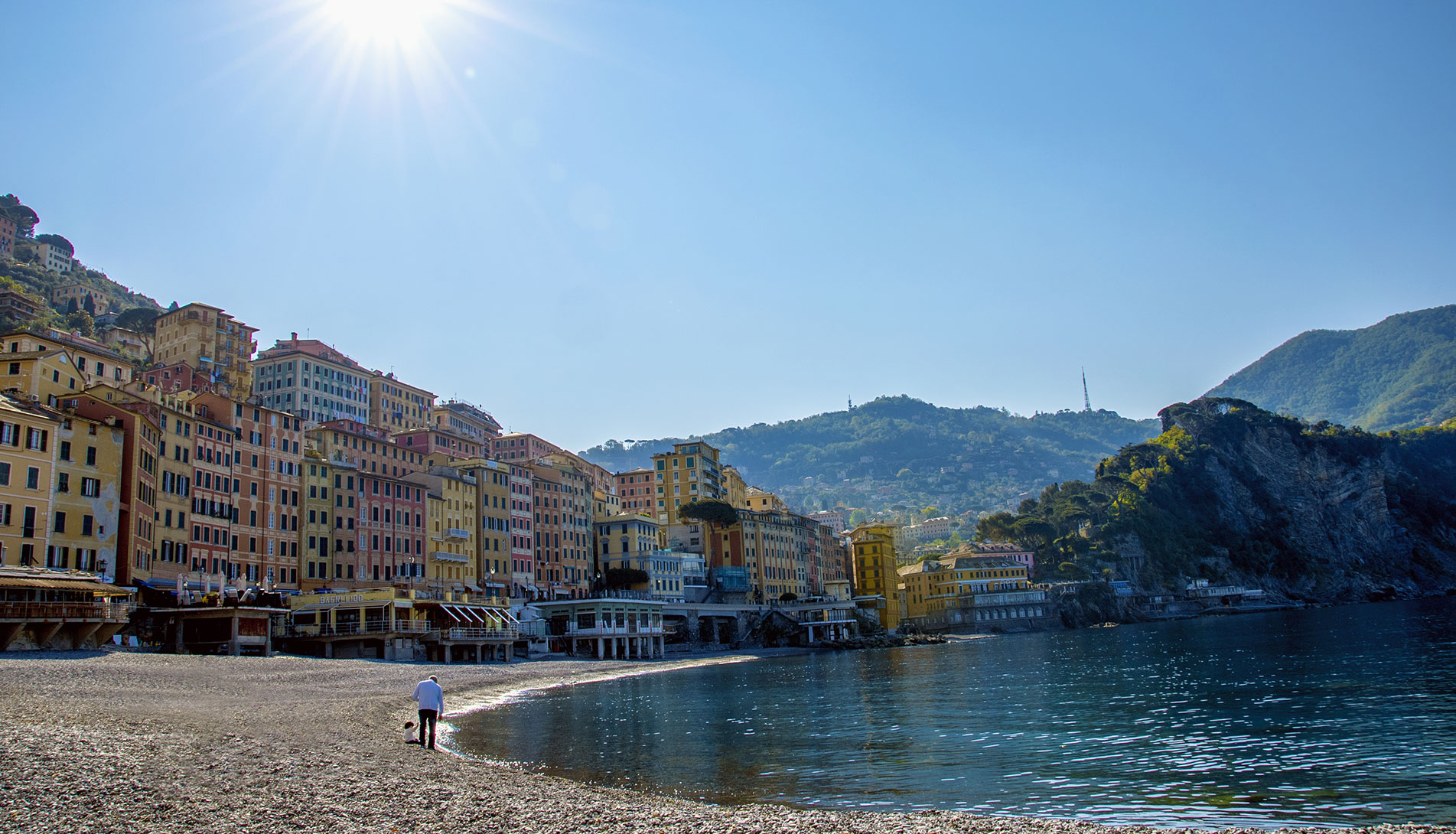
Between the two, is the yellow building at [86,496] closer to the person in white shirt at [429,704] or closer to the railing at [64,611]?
the railing at [64,611]

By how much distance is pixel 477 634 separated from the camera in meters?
80.9

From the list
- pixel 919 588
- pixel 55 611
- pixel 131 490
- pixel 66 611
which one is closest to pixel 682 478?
A: pixel 919 588

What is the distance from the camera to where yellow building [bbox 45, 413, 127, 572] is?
183 feet

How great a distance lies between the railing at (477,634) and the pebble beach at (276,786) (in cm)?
4335

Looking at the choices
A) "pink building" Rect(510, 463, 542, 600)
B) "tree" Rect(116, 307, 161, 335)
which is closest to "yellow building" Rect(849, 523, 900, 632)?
"pink building" Rect(510, 463, 542, 600)

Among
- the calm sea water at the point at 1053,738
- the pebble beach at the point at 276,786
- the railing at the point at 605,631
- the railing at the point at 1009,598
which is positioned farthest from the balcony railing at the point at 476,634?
the railing at the point at 1009,598

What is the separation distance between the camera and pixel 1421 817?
62.8 ft

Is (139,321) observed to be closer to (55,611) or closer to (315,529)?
(315,529)

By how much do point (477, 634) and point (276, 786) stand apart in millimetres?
63287

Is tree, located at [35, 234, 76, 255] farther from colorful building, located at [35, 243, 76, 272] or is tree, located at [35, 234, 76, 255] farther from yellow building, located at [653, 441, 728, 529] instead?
yellow building, located at [653, 441, 728, 529]

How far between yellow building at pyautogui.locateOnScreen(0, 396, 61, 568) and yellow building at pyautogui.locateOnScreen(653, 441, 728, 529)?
9823 cm

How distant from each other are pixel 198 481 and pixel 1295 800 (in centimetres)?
7219

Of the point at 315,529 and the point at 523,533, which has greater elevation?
the point at 523,533

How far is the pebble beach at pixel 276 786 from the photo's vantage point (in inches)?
655
